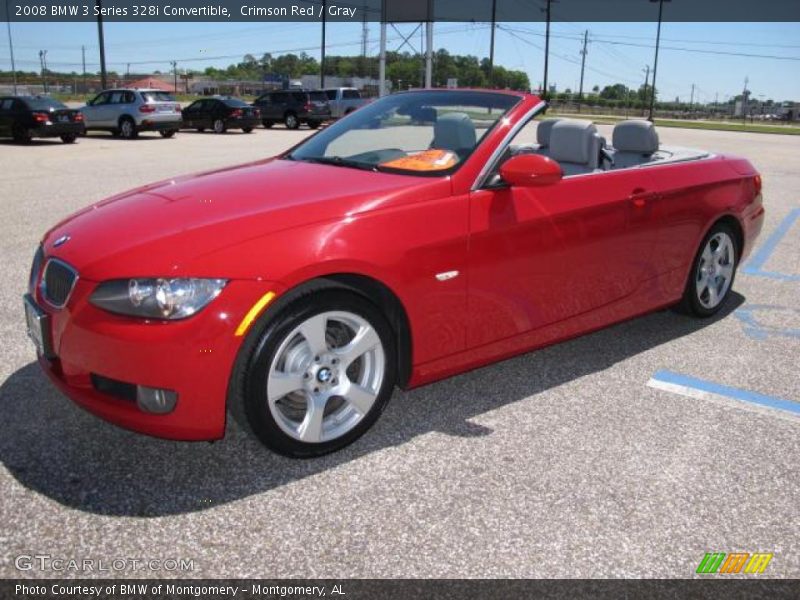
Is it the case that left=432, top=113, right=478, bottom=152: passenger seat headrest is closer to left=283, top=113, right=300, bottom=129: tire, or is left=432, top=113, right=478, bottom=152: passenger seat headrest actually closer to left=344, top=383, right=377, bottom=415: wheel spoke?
left=344, top=383, right=377, bottom=415: wheel spoke

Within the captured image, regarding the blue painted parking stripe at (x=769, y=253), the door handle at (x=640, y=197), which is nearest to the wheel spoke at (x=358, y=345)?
the door handle at (x=640, y=197)

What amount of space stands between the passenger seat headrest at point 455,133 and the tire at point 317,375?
1.09 m

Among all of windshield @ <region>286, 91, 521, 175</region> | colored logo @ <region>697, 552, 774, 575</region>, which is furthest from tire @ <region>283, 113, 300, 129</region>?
colored logo @ <region>697, 552, 774, 575</region>

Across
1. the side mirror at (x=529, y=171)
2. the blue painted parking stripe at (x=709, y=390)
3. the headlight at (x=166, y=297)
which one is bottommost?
the blue painted parking stripe at (x=709, y=390)

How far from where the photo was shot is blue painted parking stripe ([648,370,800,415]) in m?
3.91

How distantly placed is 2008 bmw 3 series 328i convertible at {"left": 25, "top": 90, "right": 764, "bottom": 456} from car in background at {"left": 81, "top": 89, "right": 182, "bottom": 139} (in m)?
20.8

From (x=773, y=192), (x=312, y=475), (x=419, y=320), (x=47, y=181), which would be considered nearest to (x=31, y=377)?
(x=312, y=475)

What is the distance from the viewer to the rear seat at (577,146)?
4.71m

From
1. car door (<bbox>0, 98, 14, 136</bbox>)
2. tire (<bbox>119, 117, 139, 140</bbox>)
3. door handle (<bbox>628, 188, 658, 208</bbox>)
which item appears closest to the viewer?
door handle (<bbox>628, 188, 658, 208</bbox>)

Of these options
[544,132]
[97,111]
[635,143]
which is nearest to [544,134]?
[544,132]

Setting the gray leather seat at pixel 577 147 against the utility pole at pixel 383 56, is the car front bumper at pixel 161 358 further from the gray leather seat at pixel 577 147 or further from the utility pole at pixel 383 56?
the utility pole at pixel 383 56

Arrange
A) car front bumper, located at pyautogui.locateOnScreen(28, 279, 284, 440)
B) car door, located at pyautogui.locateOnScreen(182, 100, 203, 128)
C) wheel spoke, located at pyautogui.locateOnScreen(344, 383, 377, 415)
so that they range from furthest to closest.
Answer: car door, located at pyautogui.locateOnScreen(182, 100, 203, 128)
wheel spoke, located at pyautogui.locateOnScreen(344, 383, 377, 415)
car front bumper, located at pyautogui.locateOnScreen(28, 279, 284, 440)

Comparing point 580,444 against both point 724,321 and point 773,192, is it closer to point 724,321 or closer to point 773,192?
point 724,321

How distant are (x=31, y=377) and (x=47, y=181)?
9.35m
